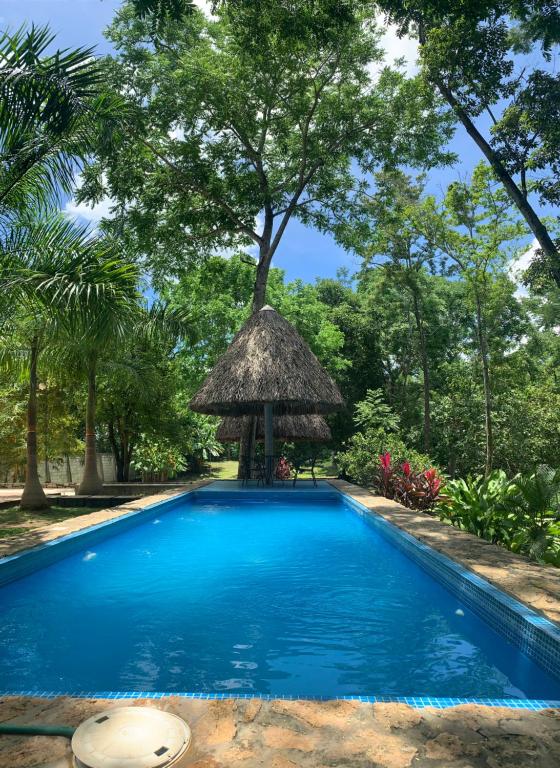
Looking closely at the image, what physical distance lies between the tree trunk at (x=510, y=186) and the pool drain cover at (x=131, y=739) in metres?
11.6

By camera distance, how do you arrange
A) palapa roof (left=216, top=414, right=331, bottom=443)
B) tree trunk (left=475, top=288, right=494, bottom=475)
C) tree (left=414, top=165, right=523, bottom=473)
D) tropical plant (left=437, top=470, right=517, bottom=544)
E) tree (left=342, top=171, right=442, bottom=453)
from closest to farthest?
tropical plant (left=437, top=470, right=517, bottom=544)
tree (left=414, top=165, right=523, bottom=473)
tree trunk (left=475, top=288, right=494, bottom=475)
palapa roof (left=216, top=414, right=331, bottom=443)
tree (left=342, top=171, right=442, bottom=453)

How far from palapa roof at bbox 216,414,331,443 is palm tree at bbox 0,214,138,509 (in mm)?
8401

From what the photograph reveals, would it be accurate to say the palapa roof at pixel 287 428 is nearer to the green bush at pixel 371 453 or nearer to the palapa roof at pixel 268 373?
the green bush at pixel 371 453

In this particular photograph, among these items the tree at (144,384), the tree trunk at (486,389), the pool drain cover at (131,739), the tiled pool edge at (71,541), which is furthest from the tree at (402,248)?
the pool drain cover at (131,739)

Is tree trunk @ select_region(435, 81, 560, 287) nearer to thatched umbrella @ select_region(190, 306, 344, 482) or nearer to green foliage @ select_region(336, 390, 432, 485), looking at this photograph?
green foliage @ select_region(336, 390, 432, 485)

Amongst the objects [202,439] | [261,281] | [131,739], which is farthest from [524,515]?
[202,439]

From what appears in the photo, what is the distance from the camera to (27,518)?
28.8ft

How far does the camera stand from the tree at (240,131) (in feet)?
45.2

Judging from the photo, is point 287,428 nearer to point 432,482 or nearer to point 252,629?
point 432,482

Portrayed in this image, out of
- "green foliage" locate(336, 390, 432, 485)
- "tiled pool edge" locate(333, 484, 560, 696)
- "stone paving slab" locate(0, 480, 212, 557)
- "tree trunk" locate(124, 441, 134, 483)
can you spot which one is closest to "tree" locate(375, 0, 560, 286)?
"green foliage" locate(336, 390, 432, 485)

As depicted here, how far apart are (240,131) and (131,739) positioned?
1515 cm

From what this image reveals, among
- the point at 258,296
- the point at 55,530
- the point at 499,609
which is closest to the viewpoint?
the point at 499,609

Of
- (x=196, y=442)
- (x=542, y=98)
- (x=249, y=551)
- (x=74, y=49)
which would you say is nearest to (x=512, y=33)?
(x=542, y=98)

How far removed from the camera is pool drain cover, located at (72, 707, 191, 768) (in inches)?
71.4
